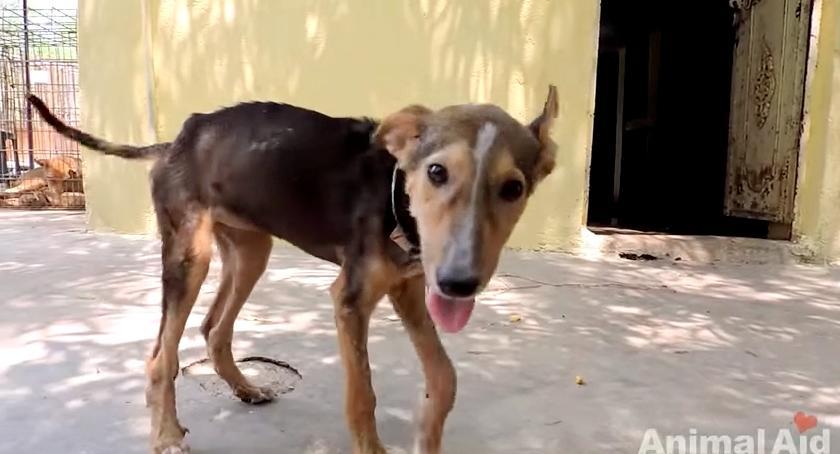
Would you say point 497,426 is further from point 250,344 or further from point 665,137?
point 665,137

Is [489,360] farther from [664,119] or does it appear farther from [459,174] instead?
[664,119]

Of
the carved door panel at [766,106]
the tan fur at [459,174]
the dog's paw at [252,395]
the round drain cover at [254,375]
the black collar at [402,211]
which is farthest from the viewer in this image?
the carved door panel at [766,106]

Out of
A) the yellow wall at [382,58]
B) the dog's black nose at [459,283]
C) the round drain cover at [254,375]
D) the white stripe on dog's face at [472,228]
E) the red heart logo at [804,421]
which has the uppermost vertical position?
the yellow wall at [382,58]

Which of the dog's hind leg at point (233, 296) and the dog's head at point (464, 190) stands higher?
the dog's head at point (464, 190)

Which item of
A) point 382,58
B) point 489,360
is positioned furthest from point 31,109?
point 489,360

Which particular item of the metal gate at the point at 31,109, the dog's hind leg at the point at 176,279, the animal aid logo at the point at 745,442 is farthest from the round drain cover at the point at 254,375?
the metal gate at the point at 31,109

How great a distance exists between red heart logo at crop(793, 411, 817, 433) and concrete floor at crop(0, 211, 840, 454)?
2.1 inches

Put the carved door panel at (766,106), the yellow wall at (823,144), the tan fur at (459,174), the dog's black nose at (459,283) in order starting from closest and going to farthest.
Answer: the dog's black nose at (459,283) < the tan fur at (459,174) < the yellow wall at (823,144) < the carved door panel at (766,106)

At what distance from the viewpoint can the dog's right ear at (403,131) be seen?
2305 millimetres

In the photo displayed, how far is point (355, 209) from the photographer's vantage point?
2.48 meters

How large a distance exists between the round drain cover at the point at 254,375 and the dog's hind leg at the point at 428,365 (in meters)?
0.76

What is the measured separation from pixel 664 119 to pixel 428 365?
9491 mm

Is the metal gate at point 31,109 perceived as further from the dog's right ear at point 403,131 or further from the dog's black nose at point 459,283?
the dog's black nose at point 459,283

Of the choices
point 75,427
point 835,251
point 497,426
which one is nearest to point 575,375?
point 497,426
